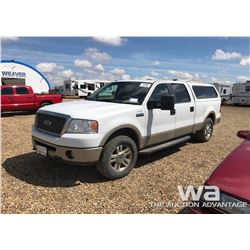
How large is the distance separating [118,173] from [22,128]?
5.99 meters

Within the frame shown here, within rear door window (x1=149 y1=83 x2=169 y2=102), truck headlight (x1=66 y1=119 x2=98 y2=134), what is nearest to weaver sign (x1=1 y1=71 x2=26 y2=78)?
rear door window (x1=149 y1=83 x2=169 y2=102)

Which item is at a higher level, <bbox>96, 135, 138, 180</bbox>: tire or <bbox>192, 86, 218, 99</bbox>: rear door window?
<bbox>192, 86, 218, 99</bbox>: rear door window

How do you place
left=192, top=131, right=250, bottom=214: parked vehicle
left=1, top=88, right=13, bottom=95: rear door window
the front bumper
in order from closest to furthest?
left=192, top=131, right=250, bottom=214: parked vehicle
the front bumper
left=1, top=88, right=13, bottom=95: rear door window

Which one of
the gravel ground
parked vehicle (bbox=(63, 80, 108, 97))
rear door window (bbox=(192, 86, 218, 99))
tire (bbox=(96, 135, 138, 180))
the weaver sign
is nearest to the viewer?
the gravel ground

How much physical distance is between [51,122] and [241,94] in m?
25.4

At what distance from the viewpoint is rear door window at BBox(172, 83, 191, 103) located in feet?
18.3

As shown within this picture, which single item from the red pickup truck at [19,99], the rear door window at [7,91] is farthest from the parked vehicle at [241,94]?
the rear door window at [7,91]

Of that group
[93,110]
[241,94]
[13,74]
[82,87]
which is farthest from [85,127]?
[82,87]

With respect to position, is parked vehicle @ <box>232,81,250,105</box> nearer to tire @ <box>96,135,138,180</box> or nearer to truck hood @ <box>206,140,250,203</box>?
tire @ <box>96,135,138,180</box>

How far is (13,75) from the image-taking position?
21969 millimetres

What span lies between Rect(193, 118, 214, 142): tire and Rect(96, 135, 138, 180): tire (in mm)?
3198

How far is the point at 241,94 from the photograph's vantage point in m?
25.1

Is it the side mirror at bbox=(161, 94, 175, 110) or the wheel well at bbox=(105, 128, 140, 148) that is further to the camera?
the side mirror at bbox=(161, 94, 175, 110)

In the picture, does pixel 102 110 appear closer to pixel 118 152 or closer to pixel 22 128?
pixel 118 152
